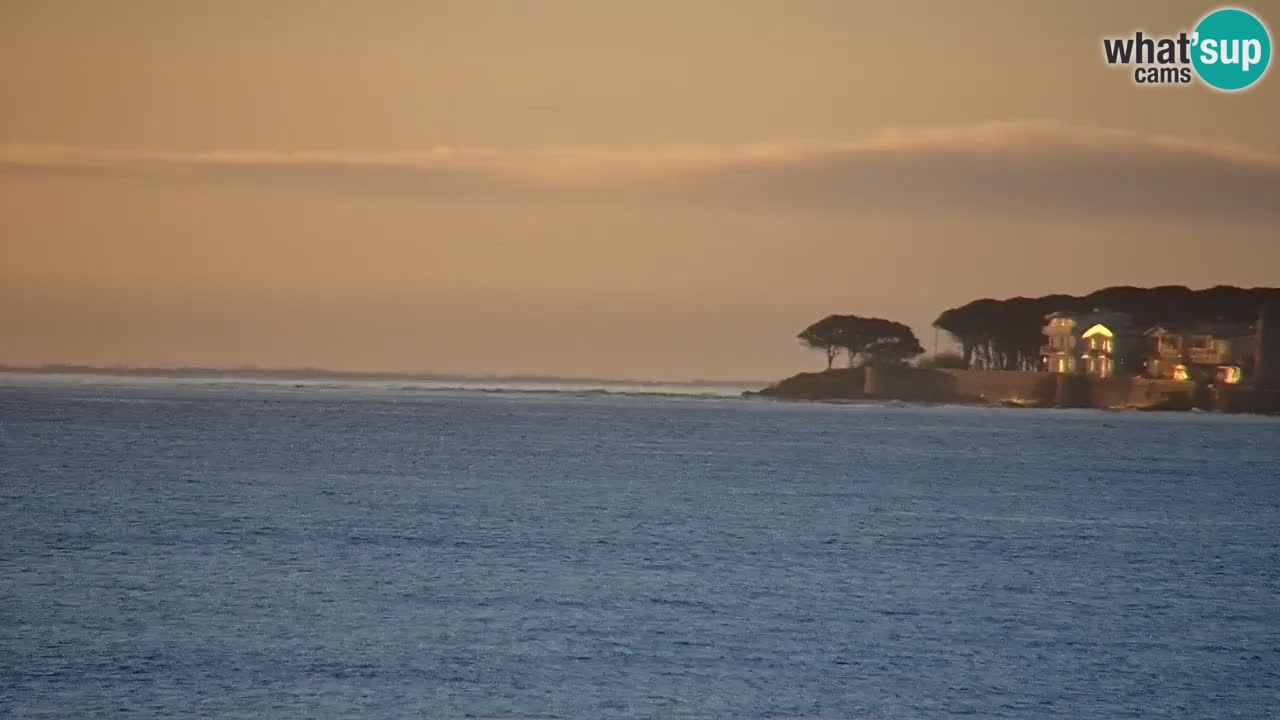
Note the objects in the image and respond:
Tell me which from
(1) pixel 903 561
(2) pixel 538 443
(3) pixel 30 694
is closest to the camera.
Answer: (3) pixel 30 694

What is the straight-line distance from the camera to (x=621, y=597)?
114 feet

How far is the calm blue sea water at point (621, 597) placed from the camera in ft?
81.6

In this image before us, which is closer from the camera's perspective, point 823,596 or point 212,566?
point 823,596

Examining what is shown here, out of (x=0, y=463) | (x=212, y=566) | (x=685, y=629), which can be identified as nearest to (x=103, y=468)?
(x=0, y=463)

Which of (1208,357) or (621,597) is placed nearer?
(621,597)

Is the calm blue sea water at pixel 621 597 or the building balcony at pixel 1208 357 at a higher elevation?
the building balcony at pixel 1208 357

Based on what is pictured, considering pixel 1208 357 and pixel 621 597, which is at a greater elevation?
pixel 1208 357

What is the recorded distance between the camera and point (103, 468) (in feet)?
259

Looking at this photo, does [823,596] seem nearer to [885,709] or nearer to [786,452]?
[885,709]

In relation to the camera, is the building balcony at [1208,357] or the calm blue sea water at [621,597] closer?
the calm blue sea water at [621,597]

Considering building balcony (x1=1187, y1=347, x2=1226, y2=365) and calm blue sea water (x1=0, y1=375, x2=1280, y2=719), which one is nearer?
calm blue sea water (x1=0, y1=375, x2=1280, y2=719)

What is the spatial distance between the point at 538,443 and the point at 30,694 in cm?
10058

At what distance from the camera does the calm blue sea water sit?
2486cm

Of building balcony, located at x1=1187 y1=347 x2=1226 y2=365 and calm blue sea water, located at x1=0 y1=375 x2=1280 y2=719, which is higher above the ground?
building balcony, located at x1=1187 y1=347 x2=1226 y2=365
